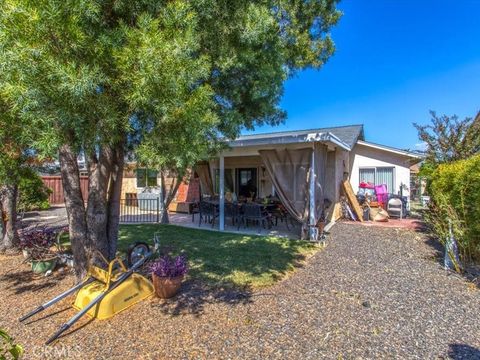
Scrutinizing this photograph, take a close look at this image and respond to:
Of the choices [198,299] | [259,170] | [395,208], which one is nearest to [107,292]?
[198,299]

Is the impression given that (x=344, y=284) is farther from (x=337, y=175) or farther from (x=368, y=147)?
(x=368, y=147)

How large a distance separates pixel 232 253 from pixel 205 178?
7.61m

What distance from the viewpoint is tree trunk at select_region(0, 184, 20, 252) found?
7230 mm

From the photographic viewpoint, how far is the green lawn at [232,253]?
5570 mm

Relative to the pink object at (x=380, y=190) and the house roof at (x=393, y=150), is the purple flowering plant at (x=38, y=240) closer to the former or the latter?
the pink object at (x=380, y=190)

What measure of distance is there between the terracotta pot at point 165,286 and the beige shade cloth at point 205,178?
381 inches

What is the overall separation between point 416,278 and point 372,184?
9.10 m

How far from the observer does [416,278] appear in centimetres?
543

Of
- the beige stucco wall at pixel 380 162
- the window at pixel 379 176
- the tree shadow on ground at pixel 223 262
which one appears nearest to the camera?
the tree shadow on ground at pixel 223 262

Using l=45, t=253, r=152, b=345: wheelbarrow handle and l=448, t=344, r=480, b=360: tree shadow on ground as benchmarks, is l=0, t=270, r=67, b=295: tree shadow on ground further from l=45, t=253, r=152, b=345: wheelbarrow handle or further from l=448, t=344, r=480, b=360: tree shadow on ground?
l=448, t=344, r=480, b=360: tree shadow on ground

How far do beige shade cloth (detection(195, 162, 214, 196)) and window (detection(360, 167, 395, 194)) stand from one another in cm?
777

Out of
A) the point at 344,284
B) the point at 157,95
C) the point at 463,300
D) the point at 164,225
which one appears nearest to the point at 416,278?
the point at 463,300

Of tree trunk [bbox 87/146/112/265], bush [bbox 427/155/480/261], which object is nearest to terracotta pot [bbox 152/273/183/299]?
tree trunk [bbox 87/146/112/265]

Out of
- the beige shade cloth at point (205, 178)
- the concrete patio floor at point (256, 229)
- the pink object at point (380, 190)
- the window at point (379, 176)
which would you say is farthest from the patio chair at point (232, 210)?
the window at point (379, 176)
